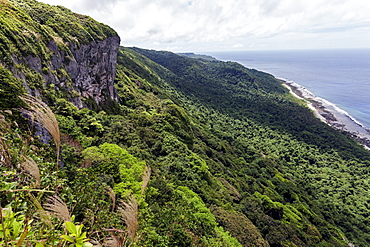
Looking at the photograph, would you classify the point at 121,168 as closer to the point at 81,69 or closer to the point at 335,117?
the point at 81,69

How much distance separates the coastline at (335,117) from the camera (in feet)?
294

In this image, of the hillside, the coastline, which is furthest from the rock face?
the coastline

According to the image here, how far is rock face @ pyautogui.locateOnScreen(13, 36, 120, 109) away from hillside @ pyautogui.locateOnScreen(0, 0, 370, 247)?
0.64 ft

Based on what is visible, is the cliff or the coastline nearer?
the cliff

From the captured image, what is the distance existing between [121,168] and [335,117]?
419 feet

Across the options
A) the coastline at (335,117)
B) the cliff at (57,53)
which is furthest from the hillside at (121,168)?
the coastline at (335,117)

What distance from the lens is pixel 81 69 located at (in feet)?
115

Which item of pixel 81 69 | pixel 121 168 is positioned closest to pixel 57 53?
pixel 81 69

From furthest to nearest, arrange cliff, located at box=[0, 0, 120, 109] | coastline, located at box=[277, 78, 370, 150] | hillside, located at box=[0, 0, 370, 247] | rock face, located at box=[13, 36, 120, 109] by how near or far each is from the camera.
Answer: coastline, located at box=[277, 78, 370, 150]
rock face, located at box=[13, 36, 120, 109]
cliff, located at box=[0, 0, 120, 109]
hillside, located at box=[0, 0, 370, 247]

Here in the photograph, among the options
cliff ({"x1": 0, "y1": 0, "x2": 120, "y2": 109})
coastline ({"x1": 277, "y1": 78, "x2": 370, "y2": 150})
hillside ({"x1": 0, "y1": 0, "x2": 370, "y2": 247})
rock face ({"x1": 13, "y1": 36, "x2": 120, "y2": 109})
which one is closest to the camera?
hillside ({"x1": 0, "y1": 0, "x2": 370, "y2": 247})

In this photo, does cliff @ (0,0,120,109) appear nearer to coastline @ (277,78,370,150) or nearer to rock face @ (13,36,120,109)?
rock face @ (13,36,120,109)

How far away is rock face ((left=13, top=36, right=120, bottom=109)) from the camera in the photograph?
24.3 meters

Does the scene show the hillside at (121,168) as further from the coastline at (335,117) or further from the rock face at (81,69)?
the coastline at (335,117)

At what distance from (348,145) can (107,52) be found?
96.4m
